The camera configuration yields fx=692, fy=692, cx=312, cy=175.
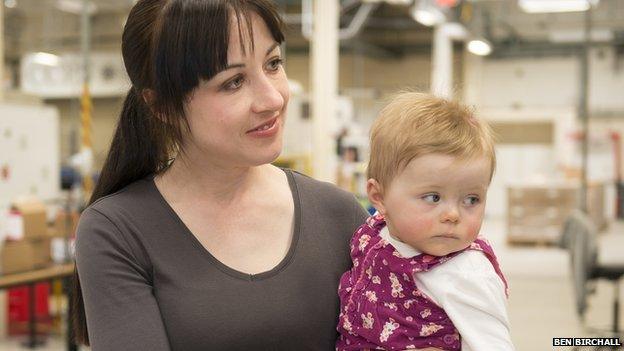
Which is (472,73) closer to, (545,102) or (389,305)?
(545,102)

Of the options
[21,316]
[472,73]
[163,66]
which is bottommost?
[21,316]

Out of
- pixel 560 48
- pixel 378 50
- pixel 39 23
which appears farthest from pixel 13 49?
pixel 560 48

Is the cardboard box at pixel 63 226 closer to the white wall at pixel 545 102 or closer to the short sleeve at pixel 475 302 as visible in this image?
the short sleeve at pixel 475 302

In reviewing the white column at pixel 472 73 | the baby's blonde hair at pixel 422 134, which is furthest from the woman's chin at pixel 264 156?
the white column at pixel 472 73

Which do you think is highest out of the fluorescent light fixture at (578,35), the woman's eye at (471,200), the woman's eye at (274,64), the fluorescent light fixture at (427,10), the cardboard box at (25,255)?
the fluorescent light fixture at (578,35)

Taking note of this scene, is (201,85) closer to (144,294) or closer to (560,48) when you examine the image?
(144,294)

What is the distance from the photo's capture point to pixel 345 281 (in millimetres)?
1481

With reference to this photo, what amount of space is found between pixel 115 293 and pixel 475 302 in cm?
65

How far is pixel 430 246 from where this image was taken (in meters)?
1.33

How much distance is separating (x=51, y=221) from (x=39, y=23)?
12.6 metres

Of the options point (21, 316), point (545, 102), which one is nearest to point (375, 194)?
point (21, 316)

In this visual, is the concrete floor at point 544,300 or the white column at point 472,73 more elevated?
the white column at point 472,73

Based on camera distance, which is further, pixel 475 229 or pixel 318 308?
pixel 318 308

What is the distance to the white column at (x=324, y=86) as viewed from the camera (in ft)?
23.7
